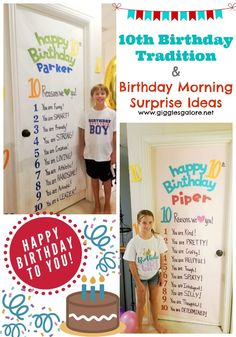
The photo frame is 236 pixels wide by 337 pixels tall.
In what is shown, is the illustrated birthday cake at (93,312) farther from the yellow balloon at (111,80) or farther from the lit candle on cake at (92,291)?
the yellow balloon at (111,80)

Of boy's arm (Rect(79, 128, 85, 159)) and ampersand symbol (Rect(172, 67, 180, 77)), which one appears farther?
boy's arm (Rect(79, 128, 85, 159))

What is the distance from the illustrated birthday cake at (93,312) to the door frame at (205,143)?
1.32 feet

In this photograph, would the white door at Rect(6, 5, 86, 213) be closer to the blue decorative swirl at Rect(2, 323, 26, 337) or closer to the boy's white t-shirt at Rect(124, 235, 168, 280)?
the boy's white t-shirt at Rect(124, 235, 168, 280)

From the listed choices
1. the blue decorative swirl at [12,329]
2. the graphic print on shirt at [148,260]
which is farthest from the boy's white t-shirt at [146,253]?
the blue decorative swirl at [12,329]

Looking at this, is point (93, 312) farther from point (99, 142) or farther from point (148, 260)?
point (99, 142)

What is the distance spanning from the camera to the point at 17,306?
172 cm

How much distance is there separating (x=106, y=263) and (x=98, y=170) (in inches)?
14.4

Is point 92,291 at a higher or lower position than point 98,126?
lower

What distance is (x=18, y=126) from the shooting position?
169 centimetres

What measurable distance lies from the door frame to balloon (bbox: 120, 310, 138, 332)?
1.11 feet

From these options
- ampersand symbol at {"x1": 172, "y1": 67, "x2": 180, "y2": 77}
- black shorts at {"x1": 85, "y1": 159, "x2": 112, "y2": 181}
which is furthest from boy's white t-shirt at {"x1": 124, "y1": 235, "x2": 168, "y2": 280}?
ampersand symbol at {"x1": 172, "y1": 67, "x2": 180, "y2": 77}

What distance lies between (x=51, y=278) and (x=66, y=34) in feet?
3.14

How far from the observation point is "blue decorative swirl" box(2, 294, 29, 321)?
171cm

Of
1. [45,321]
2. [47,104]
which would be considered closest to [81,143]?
[47,104]
